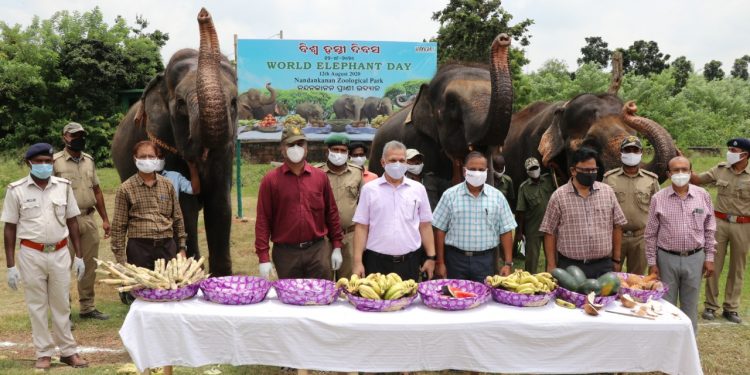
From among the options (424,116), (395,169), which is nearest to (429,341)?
(395,169)

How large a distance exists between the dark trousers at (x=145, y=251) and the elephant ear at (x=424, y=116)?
345 centimetres

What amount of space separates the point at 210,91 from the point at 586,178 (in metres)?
3.52

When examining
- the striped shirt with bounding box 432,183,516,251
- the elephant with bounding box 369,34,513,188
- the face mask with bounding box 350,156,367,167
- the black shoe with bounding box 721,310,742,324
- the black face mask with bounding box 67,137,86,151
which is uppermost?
the elephant with bounding box 369,34,513,188

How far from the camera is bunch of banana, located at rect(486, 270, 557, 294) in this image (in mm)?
4203

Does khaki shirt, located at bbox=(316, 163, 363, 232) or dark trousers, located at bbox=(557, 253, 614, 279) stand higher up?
khaki shirt, located at bbox=(316, 163, 363, 232)

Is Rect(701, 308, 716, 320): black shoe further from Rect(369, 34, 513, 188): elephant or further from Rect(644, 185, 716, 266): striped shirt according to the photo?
Rect(369, 34, 513, 188): elephant

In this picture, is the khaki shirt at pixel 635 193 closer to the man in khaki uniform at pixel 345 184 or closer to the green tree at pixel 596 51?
the man in khaki uniform at pixel 345 184

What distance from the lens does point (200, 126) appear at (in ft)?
19.9

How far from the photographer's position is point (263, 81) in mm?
11188

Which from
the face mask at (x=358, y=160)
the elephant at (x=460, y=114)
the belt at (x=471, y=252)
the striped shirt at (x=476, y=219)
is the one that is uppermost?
the elephant at (x=460, y=114)

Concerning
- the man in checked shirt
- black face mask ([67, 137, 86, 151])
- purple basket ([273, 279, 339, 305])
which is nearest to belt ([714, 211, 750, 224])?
the man in checked shirt

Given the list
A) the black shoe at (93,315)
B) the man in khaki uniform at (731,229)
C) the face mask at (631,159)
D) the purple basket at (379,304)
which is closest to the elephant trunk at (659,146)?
the man in khaki uniform at (731,229)

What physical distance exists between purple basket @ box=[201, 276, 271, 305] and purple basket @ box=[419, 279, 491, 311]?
111 centimetres

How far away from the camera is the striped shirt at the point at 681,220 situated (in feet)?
17.6
